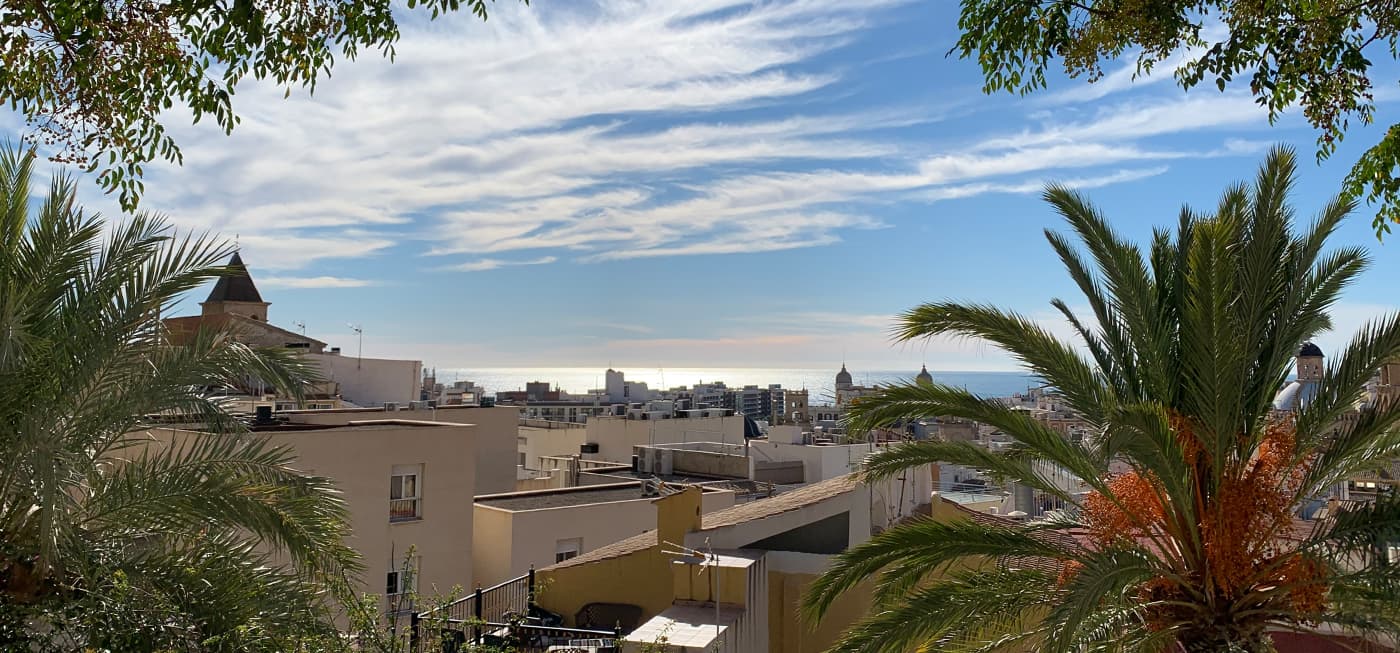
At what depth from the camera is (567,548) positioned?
24.8 meters

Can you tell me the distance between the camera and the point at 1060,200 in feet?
27.1

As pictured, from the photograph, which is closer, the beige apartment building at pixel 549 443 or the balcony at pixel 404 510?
the balcony at pixel 404 510

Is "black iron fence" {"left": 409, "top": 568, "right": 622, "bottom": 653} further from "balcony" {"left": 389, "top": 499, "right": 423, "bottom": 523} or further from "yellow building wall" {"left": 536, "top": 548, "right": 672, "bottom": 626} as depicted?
"balcony" {"left": 389, "top": 499, "right": 423, "bottom": 523}

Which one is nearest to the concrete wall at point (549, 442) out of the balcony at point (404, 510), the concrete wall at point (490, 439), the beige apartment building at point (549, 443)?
the beige apartment building at point (549, 443)

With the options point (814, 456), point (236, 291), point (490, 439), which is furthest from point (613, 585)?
point (236, 291)

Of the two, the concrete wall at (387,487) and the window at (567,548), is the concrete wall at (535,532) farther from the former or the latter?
the concrete wall at (387,487)

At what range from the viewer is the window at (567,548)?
2458 cm

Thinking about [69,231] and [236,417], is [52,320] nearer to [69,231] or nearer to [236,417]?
[69,231]

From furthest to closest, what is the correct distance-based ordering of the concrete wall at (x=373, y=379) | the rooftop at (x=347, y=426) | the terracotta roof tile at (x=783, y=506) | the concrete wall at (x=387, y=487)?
the concrete wall at (x=373, y=379) < the concrete wall at (x=387, y=487) < the rooftop at (x=347, y=426) < the terracotta roof tile at (x=783, y=506)

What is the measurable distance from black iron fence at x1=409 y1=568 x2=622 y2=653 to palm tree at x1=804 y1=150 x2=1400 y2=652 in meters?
2.38

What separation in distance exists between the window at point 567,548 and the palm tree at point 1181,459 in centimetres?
1728

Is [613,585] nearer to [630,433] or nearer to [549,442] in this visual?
[630,433]

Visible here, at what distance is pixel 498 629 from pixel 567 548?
16.2 m

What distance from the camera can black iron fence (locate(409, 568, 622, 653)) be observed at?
21.0ft
